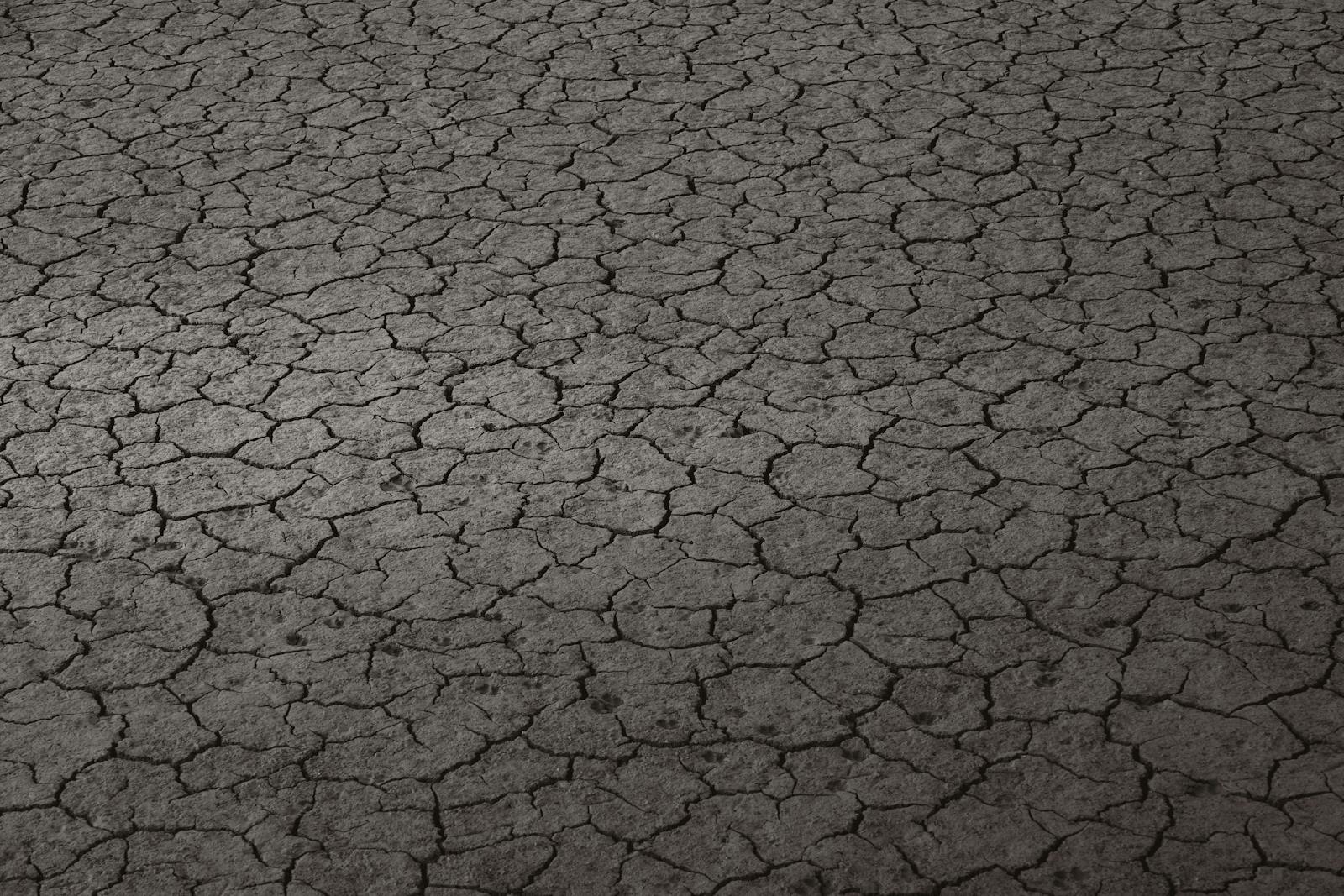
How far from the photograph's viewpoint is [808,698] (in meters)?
3.08

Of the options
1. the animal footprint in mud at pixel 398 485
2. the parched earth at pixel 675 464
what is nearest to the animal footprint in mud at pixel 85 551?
the parched earth at pixel 675 464

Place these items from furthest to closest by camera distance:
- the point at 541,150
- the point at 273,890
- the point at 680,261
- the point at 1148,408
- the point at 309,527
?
1. the point at 541,150
2. the point at 680,261
3. the point at 1148,408
4. the point at 309,527
5. the point at 273,890

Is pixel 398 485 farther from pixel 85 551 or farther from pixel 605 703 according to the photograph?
pixel 605 703

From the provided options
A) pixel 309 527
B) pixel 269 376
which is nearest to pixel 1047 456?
pixel 309 527

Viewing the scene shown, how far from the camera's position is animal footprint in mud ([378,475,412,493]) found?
3.72 m

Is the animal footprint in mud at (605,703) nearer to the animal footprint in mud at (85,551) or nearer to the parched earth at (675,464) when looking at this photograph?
the parched earth at (675,464)

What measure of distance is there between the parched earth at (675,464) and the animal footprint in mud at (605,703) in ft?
0.07

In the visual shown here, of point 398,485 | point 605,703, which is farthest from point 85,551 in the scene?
point 605,703

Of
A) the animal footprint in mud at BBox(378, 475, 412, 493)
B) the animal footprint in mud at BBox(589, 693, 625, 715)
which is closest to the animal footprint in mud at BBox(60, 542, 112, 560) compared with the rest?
the animal footprint in mud at BBox(378, 475, 412, 493)

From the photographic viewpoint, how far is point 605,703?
3.08 m

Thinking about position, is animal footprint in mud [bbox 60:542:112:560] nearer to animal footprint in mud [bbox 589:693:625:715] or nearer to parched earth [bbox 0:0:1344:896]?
parched earth [bbox 0:0:1344:896]

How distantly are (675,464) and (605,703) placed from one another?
→ 34.6 inches

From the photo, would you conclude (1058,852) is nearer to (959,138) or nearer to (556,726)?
(556,726)

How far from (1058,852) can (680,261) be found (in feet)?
7.99
